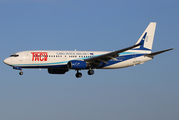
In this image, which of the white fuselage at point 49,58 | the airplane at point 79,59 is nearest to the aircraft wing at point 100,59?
the airplane at point 79,59

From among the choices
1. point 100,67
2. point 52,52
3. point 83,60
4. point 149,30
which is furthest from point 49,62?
point 149,30

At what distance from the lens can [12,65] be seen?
61219 mm

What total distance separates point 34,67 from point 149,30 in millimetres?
27121

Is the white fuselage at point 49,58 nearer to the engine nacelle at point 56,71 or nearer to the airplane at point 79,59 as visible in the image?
the airplane at point 79,59

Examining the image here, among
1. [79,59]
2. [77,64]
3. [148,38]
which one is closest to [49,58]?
[77,64]

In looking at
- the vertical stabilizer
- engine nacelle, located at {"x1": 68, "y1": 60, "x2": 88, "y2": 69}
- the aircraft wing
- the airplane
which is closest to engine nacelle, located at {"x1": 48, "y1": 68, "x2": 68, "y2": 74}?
the airplane

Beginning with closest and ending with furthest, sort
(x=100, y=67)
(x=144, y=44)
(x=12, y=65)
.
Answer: (x=12, y=65)
(x=100, y=67)
(x=144, y=44)

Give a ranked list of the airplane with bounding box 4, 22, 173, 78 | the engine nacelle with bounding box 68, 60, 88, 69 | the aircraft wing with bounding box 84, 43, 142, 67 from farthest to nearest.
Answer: the aircraft wing with bounding box 84, 43, 142, 67 < the engine nacelle with bounding box 68, 60, 88, 69 < the airplane with bounding box 4, 22, 173, 78

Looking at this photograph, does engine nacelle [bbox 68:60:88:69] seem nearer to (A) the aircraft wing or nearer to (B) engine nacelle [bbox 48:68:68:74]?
(A) the aircraft wing

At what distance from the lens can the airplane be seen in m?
61.7

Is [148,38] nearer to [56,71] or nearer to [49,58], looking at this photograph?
[56,71]

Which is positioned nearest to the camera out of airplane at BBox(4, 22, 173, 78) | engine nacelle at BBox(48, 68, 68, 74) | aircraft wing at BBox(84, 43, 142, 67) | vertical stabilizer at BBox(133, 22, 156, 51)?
airplane at BBox(4, 22, 173, 78)

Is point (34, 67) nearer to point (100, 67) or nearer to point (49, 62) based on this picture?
point (49, 62)

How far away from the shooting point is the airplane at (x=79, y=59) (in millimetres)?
61656
